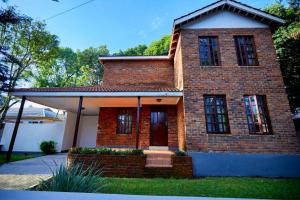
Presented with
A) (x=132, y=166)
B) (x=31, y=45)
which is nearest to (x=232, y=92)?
(x=132, y=166)

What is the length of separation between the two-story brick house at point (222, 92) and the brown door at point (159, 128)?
0.06m

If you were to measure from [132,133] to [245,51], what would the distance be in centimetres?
816

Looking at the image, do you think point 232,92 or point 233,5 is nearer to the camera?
point 232,92

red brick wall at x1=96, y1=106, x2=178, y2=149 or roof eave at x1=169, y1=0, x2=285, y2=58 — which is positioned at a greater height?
roof eave at x1=169, y1=0, x2=285, y2=58

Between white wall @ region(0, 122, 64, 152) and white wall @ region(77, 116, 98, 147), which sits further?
white wall @ region(77, 116, 98, 147)

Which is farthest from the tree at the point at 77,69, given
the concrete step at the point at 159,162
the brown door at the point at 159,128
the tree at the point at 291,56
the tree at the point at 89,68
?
the tree at the point at 291,56

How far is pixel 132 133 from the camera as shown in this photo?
10.1 meters

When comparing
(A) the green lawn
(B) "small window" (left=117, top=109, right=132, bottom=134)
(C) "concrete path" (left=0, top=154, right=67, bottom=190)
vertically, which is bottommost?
(A) the green lawn

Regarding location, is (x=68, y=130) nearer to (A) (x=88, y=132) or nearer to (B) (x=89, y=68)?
(A) (x=88, y=132)

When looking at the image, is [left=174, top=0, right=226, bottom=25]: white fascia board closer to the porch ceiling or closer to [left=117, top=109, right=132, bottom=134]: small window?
the porch ceiling

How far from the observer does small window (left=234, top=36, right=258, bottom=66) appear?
807 centimetres

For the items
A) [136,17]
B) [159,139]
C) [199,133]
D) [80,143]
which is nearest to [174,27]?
[136,17]

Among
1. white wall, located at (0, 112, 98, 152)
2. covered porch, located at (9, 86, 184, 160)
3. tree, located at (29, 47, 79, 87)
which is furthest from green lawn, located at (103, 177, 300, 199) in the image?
tree, located at (29, 47, 79, 87)

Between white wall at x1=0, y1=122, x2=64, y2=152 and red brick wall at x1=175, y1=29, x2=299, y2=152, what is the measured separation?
10.1 metres
